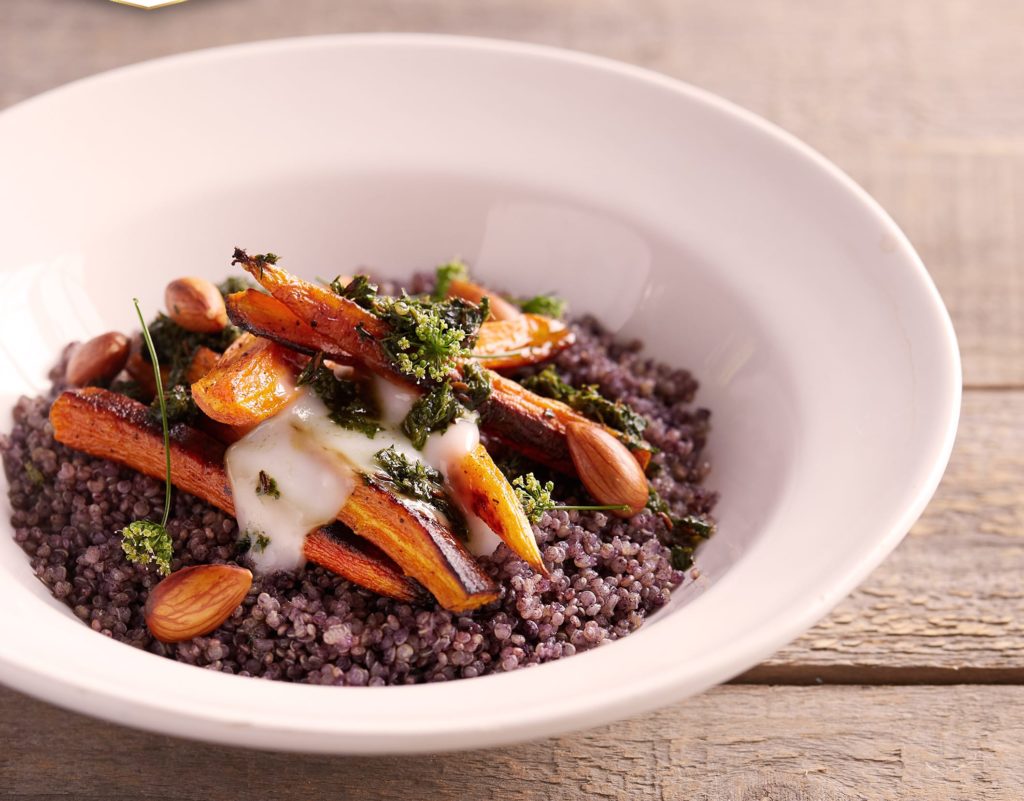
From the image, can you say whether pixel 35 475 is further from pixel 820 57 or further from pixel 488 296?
pixel 820 57

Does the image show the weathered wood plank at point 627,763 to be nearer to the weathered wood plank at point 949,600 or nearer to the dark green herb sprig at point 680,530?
the weathered wood plank at point 949,600

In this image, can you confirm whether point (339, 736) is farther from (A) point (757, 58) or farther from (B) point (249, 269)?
(A) point (757, 58)

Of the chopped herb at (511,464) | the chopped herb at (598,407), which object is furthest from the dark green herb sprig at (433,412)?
the chopped herb at (598,407)

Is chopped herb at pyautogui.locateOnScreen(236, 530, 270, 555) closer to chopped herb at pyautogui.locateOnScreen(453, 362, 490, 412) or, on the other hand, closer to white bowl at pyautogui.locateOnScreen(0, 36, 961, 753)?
white bowl at pyautogui.locateOnScreen(0, 36, 961, 753)

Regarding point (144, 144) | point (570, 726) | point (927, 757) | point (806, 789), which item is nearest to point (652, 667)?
point (570, 726)

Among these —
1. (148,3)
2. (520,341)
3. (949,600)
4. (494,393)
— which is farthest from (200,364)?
(148,3)
